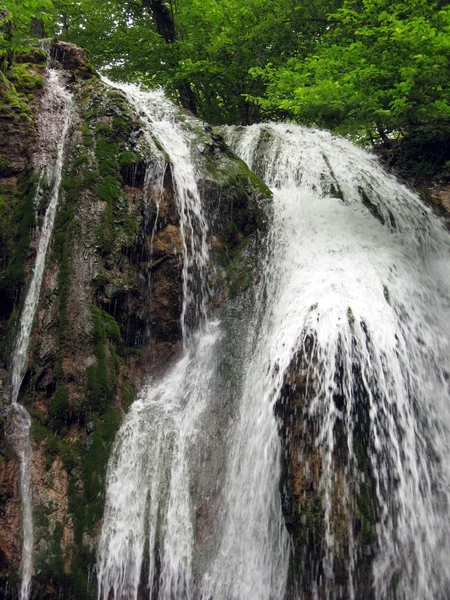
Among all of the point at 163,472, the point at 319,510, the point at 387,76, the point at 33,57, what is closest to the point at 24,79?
the point at 33,57

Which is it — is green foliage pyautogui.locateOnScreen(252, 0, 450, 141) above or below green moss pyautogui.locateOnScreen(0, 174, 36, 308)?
above

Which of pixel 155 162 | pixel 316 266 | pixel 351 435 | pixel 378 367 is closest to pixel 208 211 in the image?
pixel 155 162

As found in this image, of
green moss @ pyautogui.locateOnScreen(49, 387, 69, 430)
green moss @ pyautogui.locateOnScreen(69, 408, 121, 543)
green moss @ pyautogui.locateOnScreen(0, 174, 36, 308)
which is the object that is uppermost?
green moss @ pyautogui.locateOnScreen(0, 174, 36, 308)

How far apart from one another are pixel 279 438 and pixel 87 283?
281cm

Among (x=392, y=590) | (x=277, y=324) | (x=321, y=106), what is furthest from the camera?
(x=321, y=106)

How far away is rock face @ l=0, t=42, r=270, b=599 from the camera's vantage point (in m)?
4.16

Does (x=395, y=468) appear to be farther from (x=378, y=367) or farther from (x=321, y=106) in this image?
(x=321, y=106)

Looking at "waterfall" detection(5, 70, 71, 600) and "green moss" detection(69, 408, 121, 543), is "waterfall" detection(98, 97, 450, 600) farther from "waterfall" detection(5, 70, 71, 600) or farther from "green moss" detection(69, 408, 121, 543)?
"waterfall" detection(5, 70, 71, 600)

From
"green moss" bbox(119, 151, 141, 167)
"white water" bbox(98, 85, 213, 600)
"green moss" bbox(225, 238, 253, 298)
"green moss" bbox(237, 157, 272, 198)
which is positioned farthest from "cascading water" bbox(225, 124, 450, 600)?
"green moss" bbox(119, 151, 141, 167)

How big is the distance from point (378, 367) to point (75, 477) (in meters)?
3.13

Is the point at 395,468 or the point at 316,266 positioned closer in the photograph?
the point at 395,468

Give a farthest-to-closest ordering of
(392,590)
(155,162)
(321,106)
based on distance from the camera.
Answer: (321,106), (155,162), (392,590)

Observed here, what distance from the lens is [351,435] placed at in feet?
12.9

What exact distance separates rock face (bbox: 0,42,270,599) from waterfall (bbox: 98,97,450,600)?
24 cm
